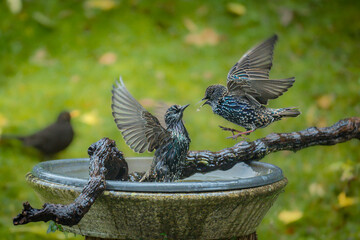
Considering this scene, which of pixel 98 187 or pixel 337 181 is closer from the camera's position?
pixel 98 187

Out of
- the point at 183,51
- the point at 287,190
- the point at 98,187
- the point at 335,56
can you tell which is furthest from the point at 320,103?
the point at 98,187

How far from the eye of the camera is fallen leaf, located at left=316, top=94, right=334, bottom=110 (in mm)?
5758

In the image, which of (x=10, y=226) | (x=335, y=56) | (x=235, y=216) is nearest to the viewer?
(x=235, y=216)

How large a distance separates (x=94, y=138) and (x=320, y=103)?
273 centimetres

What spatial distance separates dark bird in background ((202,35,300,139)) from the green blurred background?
6.27 feet

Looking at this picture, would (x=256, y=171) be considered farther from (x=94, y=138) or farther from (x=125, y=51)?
(x=125, y=51)

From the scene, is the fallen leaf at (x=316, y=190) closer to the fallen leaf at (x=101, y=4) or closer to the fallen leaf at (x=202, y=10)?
the fallen leaf at (x=202, y=10)

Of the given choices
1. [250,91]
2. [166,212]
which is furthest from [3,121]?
[166,212]

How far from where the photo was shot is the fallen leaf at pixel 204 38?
6.80 metres

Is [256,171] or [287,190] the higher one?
[287,190]

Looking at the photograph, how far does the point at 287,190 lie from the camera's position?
16.0ft

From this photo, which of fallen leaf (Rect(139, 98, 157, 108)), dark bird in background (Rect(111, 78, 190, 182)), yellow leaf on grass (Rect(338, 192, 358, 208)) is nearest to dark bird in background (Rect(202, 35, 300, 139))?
dark bird in background (Rect(111, 78, 190, 182))

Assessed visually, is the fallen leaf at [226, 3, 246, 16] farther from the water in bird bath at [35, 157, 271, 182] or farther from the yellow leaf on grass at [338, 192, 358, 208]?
the water in bird bath at [35, 157, 271, 182]

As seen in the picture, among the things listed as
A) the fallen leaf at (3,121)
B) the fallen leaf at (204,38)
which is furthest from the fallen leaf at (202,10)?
the fallen leaf at (3,121)
